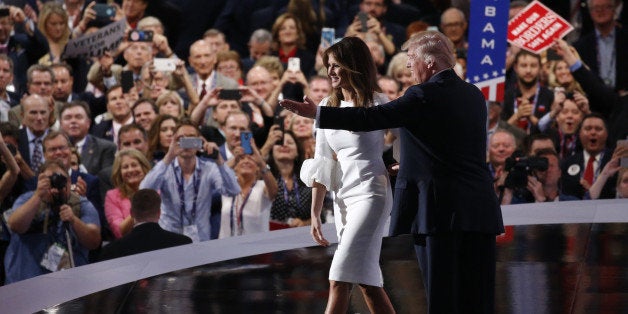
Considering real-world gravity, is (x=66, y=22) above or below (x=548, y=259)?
above

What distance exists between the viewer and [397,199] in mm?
4703

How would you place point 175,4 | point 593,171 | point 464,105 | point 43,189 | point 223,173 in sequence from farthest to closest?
point 175,4
point 593,171
point 223,173
point 43,189
point 464,105

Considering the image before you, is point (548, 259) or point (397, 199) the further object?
point (548, 259)

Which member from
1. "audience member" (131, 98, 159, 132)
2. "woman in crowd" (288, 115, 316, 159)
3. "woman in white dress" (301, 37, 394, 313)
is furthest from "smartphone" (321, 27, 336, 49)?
"woman in white dress" (301, 37, 394, 313)

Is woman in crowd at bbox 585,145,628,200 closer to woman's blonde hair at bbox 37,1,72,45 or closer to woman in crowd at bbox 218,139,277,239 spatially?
woman in crowd at bbox 218,139,277,239

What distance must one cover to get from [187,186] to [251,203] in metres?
0.47

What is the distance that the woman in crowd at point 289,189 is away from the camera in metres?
8.73

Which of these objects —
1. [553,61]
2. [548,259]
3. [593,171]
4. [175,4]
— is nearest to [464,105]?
[548,259]

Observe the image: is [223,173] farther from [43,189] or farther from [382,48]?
[382,48]

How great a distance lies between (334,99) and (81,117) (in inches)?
184

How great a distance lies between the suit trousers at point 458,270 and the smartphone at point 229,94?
5.16 meters

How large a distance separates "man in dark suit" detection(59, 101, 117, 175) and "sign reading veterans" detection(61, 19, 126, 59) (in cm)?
125

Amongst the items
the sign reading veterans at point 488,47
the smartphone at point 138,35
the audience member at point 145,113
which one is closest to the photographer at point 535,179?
the sign reading veterans at point 488,47

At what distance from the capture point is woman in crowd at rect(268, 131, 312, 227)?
28.6ft
